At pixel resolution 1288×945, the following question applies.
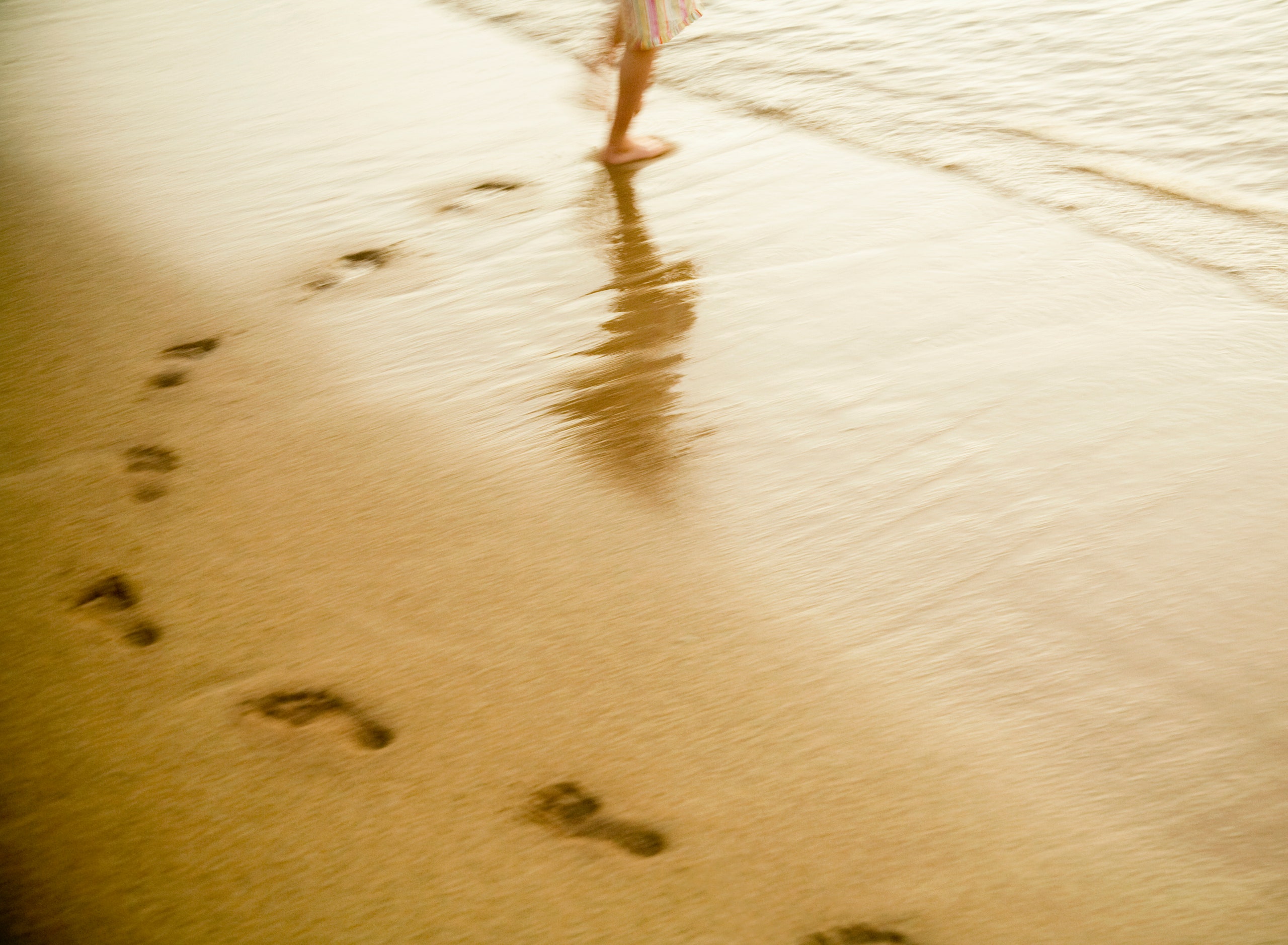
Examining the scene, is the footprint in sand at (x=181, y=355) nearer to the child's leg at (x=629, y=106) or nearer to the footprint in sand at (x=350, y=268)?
the footprint in sand at (x=350, y=268)

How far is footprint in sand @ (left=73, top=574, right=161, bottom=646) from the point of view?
1.56 meters

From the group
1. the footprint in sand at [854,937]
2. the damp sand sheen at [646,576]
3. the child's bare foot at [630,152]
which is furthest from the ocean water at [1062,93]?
the footprint in sand at [854,937]

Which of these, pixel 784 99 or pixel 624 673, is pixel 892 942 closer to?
pixel 624 673

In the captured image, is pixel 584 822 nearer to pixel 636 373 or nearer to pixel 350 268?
pixel 636 373

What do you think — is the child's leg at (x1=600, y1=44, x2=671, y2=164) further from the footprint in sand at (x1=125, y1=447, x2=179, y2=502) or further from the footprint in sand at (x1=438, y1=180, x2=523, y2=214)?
the footprint in sand at (x1=125, y1=447, x2=179, y2=502)

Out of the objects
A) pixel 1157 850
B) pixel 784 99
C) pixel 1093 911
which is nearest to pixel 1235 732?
pixel 1157 850

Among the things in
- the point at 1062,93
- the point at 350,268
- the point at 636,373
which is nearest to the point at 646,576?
the point at 636,373

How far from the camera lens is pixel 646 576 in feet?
5.24

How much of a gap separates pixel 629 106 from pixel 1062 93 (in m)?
1.36

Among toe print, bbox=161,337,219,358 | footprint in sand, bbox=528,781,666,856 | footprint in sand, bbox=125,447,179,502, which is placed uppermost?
toe print, bbox=161,337,219,358

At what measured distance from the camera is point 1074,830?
1210 mm

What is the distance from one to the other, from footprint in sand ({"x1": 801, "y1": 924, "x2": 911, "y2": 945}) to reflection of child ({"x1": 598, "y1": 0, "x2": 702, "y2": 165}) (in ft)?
7.63

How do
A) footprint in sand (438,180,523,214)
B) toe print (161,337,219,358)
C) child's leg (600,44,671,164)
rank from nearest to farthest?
toe print (161,337,219,358) < footprint in sand (438,180,523,214) < child's leg (600,44,671,164)

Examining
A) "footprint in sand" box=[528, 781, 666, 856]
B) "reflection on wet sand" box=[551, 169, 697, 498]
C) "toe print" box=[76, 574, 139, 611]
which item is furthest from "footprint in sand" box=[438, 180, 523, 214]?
"footprint in sand" box=[528, 781, 666, 856]
